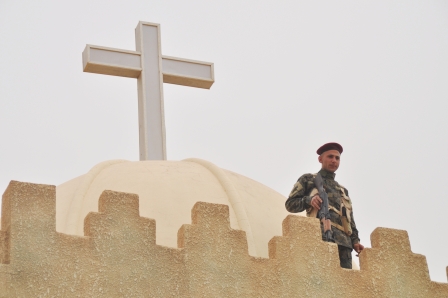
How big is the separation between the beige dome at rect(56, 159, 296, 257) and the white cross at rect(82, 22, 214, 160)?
1.00 m

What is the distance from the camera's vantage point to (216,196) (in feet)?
51.7

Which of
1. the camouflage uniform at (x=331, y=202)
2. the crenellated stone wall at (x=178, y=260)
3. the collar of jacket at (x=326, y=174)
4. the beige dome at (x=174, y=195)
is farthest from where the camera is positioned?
the beige dome at (x=174, y=195)

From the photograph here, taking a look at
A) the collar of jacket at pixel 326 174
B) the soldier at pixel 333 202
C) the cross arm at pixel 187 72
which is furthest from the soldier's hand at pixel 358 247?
the cross arm at pixel 187 72

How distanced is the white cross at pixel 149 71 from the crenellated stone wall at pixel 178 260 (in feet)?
14.8

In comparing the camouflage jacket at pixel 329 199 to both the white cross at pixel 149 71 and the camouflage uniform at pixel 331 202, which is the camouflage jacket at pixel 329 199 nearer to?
the camouflage uniform at pixel 331 202

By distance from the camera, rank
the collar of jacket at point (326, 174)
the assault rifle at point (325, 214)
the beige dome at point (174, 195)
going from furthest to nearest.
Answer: the beige dome at point (174, 195) → the collar of jacket at point (326, 174) → the assault rifle at point (325, 214)

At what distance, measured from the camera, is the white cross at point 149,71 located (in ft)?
58.0

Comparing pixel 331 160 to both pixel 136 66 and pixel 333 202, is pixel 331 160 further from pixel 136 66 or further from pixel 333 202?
pixel 136 66

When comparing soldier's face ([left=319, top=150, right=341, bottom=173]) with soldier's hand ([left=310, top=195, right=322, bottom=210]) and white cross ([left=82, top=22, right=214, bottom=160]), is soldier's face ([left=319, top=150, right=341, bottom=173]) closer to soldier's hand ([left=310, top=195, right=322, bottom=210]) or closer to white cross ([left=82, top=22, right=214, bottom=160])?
soldier's hand ([left=310, top=195, right=322, bottom=210])

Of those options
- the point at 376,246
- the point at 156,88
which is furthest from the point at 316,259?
the point at 156,88

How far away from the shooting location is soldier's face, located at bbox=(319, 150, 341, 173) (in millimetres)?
14539

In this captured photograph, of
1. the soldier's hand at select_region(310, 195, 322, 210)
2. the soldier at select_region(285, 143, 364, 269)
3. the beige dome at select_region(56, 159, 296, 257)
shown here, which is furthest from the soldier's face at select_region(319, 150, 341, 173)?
the beige dome at select_region(56, 159, 296, 257)

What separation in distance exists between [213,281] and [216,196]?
3.12 metres

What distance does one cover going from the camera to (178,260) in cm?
1264
